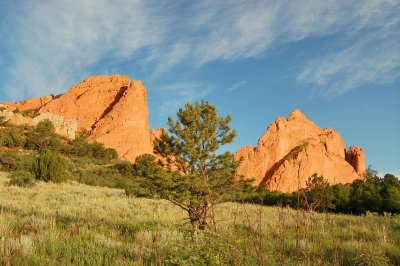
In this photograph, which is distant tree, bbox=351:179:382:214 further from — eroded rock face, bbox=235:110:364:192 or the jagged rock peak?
the jagged rock peak

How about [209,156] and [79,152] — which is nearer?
[209,156]

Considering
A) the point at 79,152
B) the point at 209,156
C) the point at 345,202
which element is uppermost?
the point at 79,152

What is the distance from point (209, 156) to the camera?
8406mm

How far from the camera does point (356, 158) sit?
9962 centimetres

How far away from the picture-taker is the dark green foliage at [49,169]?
1008 inches

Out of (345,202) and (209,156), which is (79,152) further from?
(209,156)

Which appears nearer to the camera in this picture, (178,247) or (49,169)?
(178,247)

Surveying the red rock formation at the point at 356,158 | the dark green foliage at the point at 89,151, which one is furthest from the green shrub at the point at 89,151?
the red rock formation at the point at 356,158

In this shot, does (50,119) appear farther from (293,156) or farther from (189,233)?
(189,233)

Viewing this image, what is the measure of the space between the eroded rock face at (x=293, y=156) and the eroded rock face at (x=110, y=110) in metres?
29.5

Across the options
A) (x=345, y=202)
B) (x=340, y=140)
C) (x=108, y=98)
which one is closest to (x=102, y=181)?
(x=345, y=202)

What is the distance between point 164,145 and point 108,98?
108 metres

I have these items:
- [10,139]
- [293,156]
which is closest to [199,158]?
[10,139]

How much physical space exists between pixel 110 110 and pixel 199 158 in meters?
103
